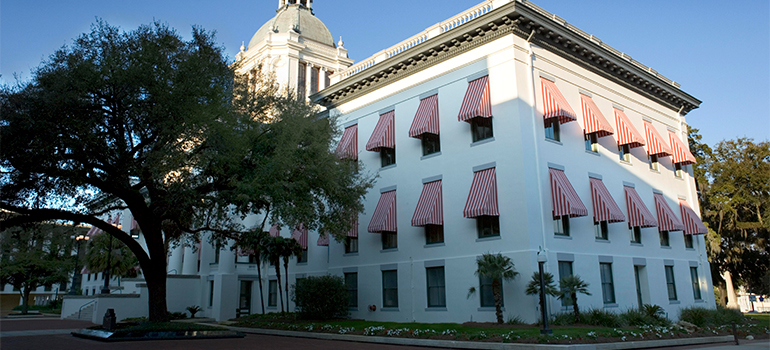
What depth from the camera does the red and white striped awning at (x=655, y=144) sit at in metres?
30.2

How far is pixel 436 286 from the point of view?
25344mm

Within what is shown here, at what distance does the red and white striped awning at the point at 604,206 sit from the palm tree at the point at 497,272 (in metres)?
5.91

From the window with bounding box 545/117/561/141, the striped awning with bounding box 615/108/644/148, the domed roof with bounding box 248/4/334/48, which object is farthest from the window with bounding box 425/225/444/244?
the domed roof with bounding box 248/4/334/48

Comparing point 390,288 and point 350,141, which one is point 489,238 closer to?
Answer: point 390,288

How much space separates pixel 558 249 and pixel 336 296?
1135 centimetres

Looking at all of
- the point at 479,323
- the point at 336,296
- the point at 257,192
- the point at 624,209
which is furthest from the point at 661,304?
the point at 257,192

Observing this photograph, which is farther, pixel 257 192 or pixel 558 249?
pixel 558 249

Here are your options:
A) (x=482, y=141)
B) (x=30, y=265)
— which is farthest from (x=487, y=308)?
(x=30, y=265)

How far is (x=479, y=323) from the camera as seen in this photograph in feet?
71.3

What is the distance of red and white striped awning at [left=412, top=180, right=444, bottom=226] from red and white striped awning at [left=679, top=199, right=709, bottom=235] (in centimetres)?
1529

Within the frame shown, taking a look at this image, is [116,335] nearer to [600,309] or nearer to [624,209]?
[600,309]

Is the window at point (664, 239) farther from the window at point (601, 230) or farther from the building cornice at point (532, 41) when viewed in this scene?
the building cornice at point (532, 41)

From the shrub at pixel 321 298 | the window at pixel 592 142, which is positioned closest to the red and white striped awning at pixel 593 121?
the window at pixel 592 142

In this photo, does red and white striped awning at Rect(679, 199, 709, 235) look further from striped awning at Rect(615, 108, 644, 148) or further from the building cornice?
the building cornice
